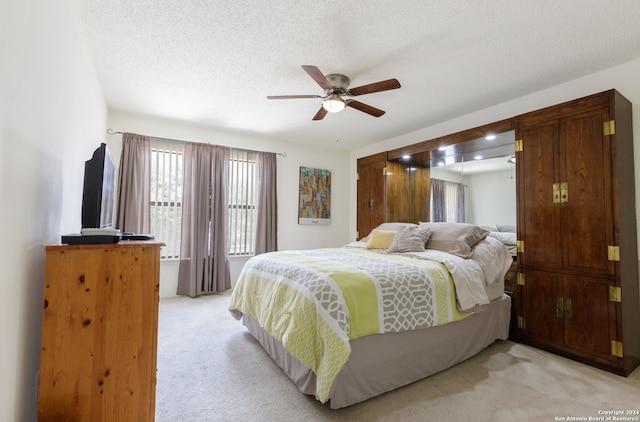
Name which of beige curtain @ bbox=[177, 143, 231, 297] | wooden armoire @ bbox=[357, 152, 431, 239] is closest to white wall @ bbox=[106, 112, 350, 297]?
beige curtain @ bbox=[177, 143, 231, 297]

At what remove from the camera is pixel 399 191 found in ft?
15.0

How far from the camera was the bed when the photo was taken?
172 cm

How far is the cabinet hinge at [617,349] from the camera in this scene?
2.18 meters

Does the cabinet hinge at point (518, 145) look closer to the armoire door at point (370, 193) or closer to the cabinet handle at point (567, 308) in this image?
the cabinet handle at point (567, 308)

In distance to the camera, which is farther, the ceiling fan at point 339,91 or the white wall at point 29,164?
the ceiling fan at point 339,91

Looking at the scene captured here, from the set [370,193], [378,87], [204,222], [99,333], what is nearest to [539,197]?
[378,87]

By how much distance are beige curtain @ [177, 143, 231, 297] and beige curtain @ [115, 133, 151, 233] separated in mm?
484

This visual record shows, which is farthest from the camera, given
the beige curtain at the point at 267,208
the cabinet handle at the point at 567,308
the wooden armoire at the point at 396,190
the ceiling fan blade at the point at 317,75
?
the beige curtain at the point at 267,208

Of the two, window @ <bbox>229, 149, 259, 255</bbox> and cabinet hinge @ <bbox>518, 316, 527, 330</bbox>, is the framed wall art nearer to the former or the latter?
window @ <bbox>229, 149, 259, 255</bbox>

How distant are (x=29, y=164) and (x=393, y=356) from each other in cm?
226

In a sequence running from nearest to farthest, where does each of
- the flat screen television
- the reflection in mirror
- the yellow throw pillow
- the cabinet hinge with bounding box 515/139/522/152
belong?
1. the flat screen television
2. the cabinet hinge with bounding box 515/139/522/152
3. the reflection in mirror
4. the yellow throw pillow

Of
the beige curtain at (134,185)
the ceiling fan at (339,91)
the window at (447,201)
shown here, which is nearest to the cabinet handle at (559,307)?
the window at (447,201)

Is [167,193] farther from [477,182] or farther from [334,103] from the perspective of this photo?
[477,182]

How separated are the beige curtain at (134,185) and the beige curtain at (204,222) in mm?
484
